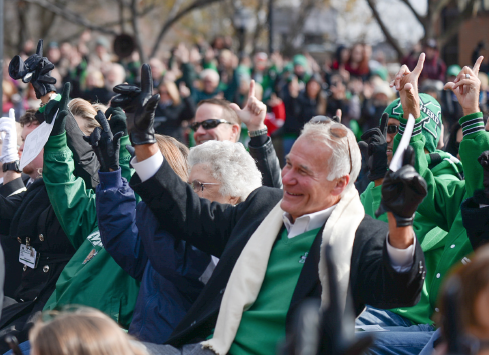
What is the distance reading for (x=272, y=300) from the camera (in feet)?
8.91

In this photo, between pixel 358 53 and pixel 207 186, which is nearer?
pixel 207 186

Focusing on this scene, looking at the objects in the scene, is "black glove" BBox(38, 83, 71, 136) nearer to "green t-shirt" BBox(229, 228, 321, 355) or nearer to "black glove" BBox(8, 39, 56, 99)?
"black glove" BBox(8, 39, 56, 99)

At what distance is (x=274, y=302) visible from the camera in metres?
2.70

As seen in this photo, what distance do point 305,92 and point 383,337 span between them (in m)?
6.89

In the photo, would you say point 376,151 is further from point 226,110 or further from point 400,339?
point 226,110

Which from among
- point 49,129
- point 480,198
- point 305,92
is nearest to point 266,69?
point 305,92

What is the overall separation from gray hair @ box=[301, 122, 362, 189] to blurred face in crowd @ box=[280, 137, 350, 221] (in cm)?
2

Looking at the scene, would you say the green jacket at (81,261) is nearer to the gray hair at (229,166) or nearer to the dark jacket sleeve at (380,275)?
the gray hair at (229,166)

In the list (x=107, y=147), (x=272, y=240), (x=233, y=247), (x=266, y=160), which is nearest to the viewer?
(x=272, y=240)

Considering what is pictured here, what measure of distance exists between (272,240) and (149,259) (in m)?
0.66

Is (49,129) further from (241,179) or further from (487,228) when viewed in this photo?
(487,228)

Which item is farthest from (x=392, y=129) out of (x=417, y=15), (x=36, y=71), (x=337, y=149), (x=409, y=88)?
(x=417, y=15)

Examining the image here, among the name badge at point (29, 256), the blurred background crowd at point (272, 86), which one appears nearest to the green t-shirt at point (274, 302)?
the name badge at point (29, 256)

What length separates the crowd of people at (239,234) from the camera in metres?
2.24
